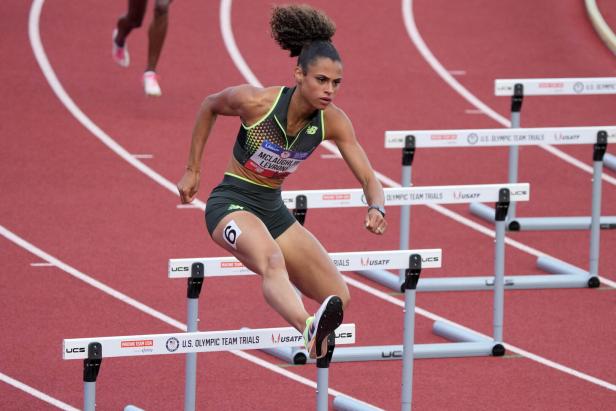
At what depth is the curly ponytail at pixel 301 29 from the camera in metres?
5.17

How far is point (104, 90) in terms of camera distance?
36.1 feet

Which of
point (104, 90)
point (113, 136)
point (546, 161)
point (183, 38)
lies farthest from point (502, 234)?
point (183, 38)

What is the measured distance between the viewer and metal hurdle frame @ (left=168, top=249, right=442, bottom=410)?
5488 mm

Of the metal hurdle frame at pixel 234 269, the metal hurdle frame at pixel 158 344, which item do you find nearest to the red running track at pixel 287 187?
the metal hurdle frame at pixel 234 269

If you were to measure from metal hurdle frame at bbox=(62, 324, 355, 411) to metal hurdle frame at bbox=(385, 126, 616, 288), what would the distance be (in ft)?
7.59

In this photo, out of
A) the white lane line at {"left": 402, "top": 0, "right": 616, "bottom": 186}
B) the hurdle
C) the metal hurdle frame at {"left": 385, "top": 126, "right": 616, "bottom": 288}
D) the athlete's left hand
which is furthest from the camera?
the white lane line at {"left": 402, "top": 0, "right": 616, "bottom": 186}

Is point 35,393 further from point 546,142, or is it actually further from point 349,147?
point 546,142

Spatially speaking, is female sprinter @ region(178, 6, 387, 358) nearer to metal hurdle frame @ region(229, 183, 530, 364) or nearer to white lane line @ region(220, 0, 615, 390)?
metal hurdle frame @ region(229, 183, 530, 364)

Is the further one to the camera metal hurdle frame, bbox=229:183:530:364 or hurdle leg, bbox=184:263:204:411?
metal hurdle frame, bbox=229:183:530:364

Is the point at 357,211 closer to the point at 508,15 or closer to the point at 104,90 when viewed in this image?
the point at 104,90

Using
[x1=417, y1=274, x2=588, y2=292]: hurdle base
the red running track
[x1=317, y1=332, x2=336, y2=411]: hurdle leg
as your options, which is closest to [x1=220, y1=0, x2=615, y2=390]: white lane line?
the red running track

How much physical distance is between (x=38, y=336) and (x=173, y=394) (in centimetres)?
98

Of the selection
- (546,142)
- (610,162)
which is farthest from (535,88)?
(610,162)

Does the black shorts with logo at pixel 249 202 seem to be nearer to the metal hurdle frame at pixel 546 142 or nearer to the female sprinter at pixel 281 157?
the female sprinter at pixel 281 157
